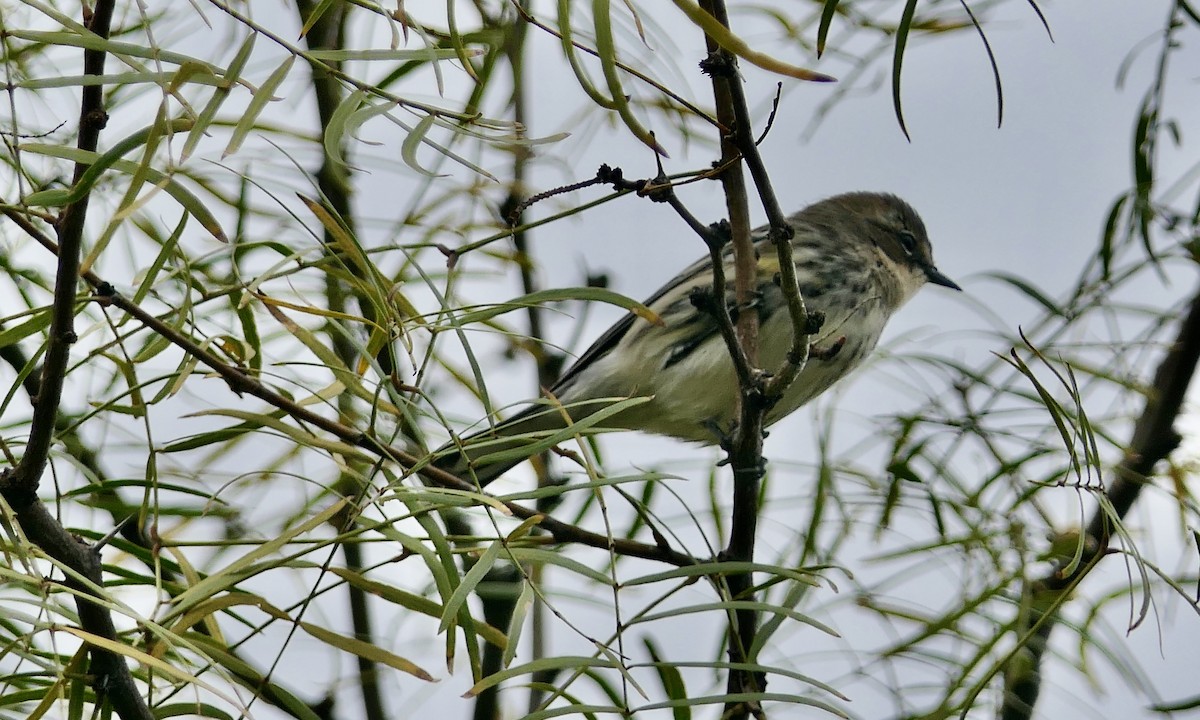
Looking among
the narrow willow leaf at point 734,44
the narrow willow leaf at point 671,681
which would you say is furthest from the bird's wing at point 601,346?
the narrow willow leaf at point 734,44

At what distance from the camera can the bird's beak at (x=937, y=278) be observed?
4.64 m

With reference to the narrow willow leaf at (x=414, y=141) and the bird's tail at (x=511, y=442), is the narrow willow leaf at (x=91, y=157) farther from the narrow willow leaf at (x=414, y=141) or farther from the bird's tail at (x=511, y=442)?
the bird's tail at (x=511, y=442)

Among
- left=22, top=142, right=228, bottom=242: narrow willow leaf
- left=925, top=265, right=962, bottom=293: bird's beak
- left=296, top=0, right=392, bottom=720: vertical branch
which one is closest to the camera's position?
left=22, top=142, right=228, bottom=242: narrow willow leaf

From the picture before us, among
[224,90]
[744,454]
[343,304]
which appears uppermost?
[343,304]

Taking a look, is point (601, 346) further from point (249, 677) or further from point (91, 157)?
point (91, 157)

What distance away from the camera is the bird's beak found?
4.64m

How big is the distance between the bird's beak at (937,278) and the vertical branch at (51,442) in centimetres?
354

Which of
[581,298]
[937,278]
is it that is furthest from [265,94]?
[937,278]

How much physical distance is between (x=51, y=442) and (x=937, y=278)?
3666mm

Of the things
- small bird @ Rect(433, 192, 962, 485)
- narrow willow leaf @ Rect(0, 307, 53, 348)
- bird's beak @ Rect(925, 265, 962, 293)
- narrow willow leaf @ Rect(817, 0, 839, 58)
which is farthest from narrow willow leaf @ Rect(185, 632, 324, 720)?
bird's beak @ Rect(925, 265, 962, 293)

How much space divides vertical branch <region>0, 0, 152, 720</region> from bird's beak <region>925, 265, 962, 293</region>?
11.6 ft

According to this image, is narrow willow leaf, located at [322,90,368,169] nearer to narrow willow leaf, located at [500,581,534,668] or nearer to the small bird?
narrow willow leaf, located at [500,581,534,668]

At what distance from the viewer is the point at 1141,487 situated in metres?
2.50

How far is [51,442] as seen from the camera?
1523 mm
